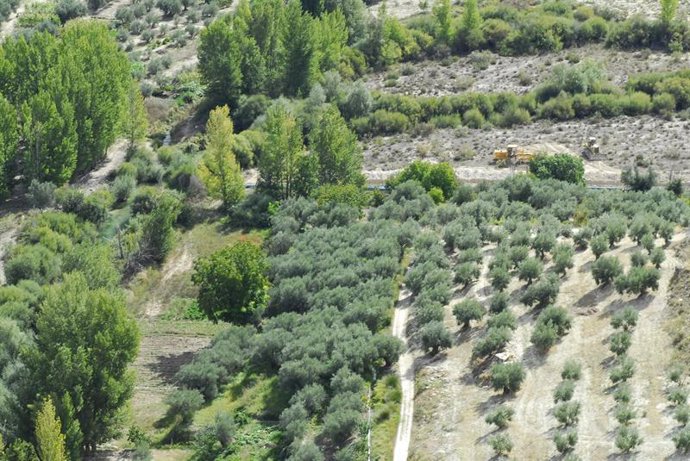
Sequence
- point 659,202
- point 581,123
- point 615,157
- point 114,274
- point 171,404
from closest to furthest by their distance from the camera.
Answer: point 171,404 → point 114,274 → point 659,202 → point 615,157 → point 581,123

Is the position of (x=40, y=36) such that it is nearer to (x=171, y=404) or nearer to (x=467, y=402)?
(x=171, y=404)

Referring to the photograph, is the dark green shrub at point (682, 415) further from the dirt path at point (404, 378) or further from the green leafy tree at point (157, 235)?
the green leafy tree at point (157, 235)

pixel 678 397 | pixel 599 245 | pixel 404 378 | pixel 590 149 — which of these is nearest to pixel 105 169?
pixel 590 149

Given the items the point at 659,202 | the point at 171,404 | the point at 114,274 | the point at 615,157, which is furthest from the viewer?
the point at 615,157

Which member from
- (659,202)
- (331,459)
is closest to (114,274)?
(331,459)

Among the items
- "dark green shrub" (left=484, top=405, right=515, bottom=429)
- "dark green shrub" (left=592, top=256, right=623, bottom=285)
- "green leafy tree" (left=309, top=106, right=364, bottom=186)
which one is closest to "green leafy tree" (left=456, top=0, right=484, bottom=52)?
"green leafy tree" (left=309, top=106, right=364, bottom=186)

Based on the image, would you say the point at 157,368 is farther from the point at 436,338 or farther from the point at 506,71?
the point at 506,71

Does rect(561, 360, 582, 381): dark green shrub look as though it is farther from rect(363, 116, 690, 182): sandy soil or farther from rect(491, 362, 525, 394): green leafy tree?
rect(363, 116, 690, 182): sandy soil

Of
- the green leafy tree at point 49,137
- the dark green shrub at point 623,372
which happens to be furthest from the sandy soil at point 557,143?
the dark green shrub at point 623,372

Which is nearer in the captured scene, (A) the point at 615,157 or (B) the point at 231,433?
(B) the point at 231,433
